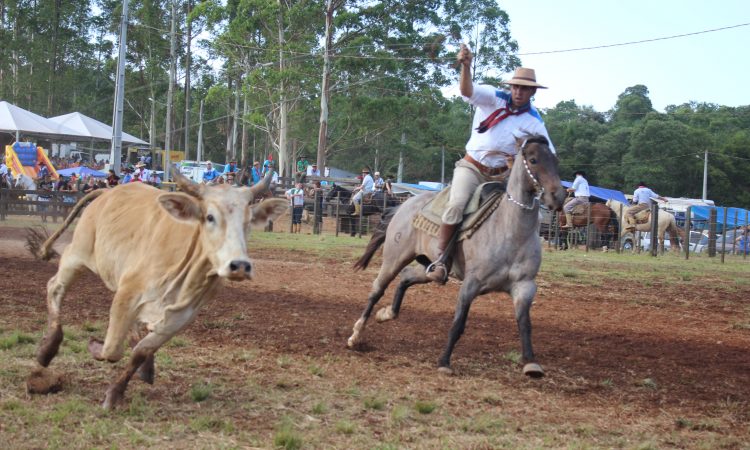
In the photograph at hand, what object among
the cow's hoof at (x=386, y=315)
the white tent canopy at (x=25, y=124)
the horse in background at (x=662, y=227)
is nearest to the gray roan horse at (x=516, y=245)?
the cow's hoof at (x=386, y=315)

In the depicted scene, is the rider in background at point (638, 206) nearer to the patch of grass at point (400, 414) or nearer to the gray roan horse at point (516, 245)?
the gray roan horse at point (516, 245)

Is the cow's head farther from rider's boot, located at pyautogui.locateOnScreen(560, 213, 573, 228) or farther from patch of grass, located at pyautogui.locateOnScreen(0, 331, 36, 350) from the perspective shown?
rider's boot, located at pyautogui.locateOnScreen(560, 213, 573, 228)

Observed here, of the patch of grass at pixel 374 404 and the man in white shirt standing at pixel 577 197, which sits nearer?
the patch of grass at pixel 374 404

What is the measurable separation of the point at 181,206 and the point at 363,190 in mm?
20922

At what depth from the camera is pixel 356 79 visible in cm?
3975

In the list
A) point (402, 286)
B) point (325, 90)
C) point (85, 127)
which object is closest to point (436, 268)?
point (402, 286)

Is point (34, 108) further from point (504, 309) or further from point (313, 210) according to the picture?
point (504, 309)

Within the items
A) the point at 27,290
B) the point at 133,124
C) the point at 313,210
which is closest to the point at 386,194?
the point at 313,210

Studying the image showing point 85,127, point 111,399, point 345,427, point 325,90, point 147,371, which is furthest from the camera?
point 85,127

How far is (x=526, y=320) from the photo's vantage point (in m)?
7.28

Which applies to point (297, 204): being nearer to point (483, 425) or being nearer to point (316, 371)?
point (316, 371)

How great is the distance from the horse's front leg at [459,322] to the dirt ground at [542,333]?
0.63ft

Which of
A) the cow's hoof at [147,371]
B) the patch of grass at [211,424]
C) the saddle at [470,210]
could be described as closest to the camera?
the patch of grass at [211,424]

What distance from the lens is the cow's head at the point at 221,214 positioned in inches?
217
